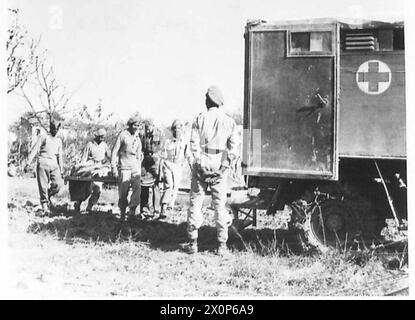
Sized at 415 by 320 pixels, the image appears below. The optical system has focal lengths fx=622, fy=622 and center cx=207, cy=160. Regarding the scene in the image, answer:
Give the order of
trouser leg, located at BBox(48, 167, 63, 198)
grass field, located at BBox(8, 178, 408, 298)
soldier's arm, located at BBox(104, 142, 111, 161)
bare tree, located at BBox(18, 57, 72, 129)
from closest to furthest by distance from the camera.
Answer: grass field, located at BBox(8, 178, 408, 298) → bare tree, located at BBox(18, 57, 72, 129) → trouser leg, located at BBox(48, 167, 63, 198) → soldier's arm, located at BBox(104, 142, 111, 161)

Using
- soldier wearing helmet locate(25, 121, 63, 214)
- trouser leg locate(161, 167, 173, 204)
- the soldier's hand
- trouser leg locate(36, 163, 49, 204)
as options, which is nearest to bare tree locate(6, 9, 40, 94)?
soldier wearing helmet locate(25, 121, 63, 214)

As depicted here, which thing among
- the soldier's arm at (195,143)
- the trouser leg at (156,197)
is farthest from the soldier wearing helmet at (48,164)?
the soldier's arm at (195,143)

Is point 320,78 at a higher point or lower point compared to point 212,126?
higher

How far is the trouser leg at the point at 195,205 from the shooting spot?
7.29 metres

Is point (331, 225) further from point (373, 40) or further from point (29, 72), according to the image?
point (29, 72)

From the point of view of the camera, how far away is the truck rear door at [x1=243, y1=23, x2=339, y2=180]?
6.89 meters

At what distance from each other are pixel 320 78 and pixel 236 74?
963 mm

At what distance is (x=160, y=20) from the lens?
23.4 feet

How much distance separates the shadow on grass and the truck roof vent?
90.7 inches

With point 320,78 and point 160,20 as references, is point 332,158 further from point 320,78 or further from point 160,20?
point 160,20

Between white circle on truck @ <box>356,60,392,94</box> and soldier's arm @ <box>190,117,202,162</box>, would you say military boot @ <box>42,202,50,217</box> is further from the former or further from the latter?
white circle on truck @ <box>356,60,392,94</box>

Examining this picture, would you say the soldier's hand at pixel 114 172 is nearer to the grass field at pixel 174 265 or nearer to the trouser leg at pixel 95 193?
the trouser leg at pixel 95 193

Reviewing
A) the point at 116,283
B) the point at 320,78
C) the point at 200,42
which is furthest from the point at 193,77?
the point at 116,283

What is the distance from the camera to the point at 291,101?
6.98 metres
